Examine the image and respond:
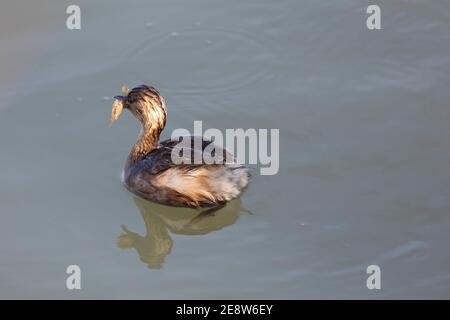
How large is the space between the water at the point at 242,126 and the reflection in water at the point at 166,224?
16 mm

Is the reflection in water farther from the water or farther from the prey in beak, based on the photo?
the prey in beak

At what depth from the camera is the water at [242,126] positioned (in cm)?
684

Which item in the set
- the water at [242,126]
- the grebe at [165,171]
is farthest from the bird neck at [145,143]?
the water at [242,126]

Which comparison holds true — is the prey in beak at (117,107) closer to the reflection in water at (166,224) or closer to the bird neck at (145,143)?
the bird neck at (145,143)

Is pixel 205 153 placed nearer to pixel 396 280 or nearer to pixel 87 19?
pixel 396 280

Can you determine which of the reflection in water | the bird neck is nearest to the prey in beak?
the bird neck

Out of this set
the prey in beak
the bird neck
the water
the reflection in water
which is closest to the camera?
the water

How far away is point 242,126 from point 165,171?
3.61ft

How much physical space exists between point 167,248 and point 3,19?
383 cm

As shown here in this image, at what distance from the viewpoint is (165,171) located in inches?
294

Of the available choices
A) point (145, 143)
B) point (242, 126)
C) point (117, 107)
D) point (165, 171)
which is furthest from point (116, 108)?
point (242, 126)

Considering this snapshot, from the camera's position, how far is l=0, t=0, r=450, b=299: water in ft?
22.4

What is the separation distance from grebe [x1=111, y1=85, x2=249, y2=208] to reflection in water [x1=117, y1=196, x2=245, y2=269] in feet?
0.21

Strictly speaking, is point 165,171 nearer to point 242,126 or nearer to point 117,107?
point 117,107
